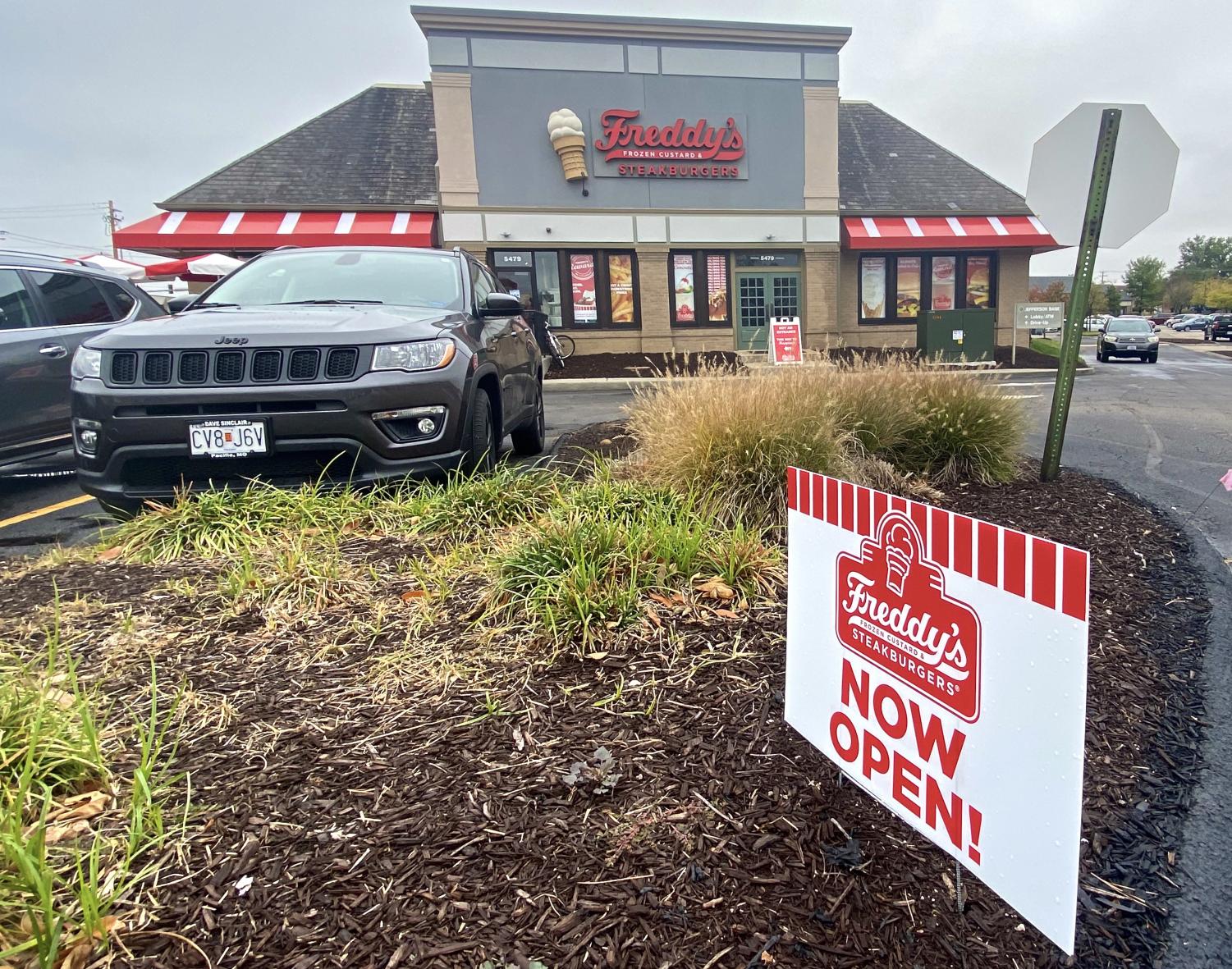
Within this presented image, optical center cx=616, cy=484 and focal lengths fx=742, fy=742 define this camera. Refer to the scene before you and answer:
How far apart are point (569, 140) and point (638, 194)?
2213 millimetres

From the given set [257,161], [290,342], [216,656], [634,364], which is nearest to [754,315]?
[634,364]

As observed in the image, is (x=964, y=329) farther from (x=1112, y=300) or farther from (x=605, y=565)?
(x=1112, y=300)

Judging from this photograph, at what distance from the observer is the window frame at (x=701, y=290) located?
65.2 feet

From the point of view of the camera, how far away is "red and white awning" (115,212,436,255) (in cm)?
1680

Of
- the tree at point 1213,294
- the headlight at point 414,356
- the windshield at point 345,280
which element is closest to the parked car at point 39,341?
the windshield at point 345,280

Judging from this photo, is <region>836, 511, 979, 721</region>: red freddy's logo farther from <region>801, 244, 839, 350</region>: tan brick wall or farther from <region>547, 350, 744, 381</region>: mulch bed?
<region>801, 244, 839, 350</region>: tan brick wall

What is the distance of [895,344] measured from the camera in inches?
818

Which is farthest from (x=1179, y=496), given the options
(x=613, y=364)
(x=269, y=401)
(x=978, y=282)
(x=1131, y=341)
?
(x=1131, y=341)

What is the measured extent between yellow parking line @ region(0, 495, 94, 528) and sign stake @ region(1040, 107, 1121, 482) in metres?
6.59

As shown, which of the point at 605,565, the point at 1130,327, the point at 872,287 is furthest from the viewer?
the point at 1130,327

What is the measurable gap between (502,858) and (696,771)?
1.78 ft

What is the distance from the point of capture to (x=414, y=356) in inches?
155

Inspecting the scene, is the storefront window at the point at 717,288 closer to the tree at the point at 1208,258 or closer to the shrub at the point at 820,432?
the shrub at the point at 820,432

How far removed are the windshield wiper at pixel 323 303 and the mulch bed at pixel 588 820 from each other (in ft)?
8.24
